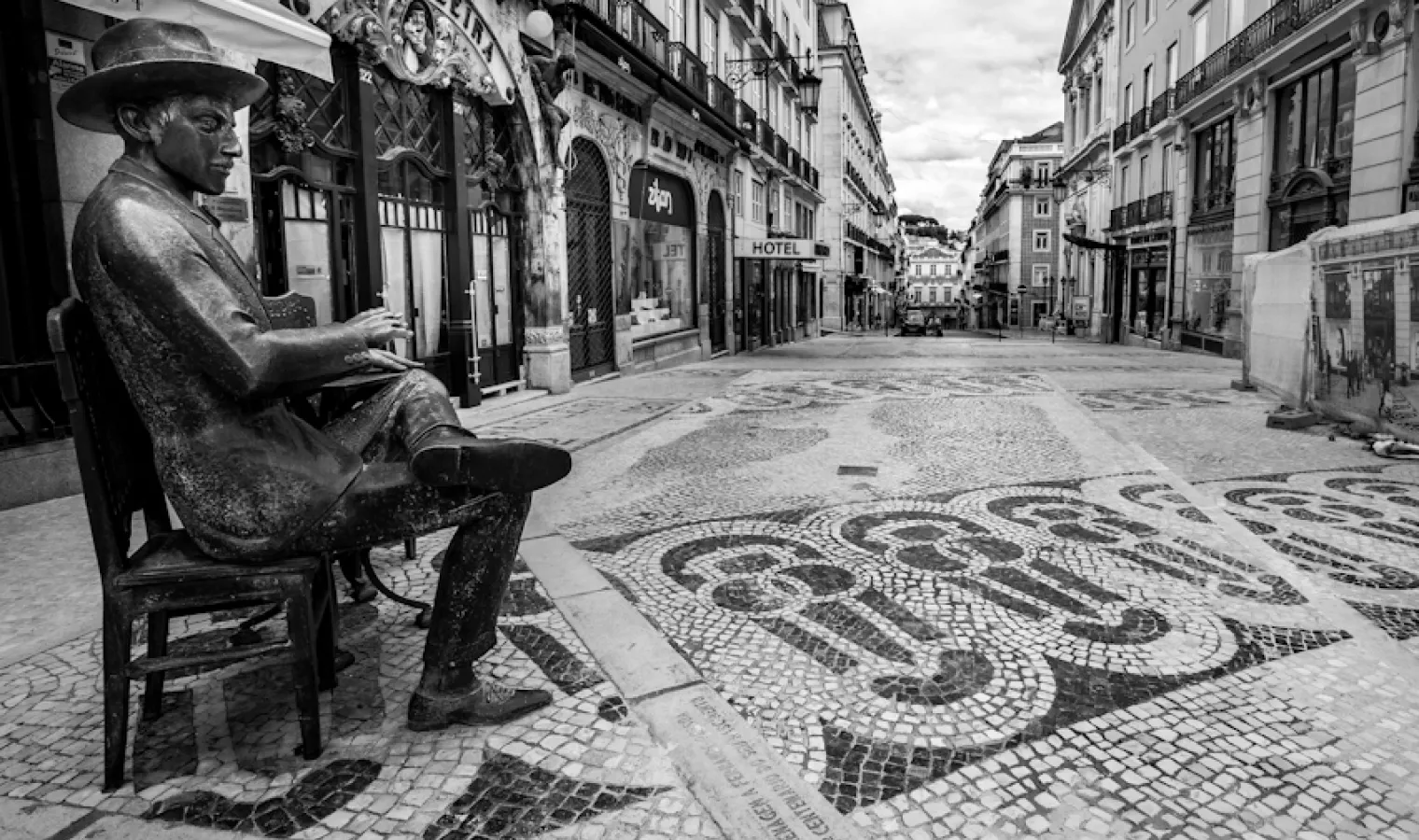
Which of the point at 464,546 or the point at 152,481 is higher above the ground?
the point at 152,481

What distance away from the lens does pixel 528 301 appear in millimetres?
12148

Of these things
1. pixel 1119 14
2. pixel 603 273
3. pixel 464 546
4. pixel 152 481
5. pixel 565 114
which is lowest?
pixel 464 546

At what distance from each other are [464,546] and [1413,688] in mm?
3092

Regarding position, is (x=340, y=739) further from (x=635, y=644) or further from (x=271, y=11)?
(x=271, y=11)

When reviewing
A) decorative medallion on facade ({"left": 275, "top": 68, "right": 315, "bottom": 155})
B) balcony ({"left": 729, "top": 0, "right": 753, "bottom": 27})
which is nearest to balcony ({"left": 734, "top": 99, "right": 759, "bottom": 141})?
balcony ({"left": 729, "top": 0, "right": 753, "bottom": 27})

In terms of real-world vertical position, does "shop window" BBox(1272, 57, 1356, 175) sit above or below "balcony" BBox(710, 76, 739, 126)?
below

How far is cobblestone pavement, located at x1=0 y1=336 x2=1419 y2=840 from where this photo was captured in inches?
90.1

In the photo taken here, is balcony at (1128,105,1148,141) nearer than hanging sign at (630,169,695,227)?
No

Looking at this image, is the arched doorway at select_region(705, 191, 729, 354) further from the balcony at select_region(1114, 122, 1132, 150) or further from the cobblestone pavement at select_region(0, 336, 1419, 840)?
the balcony at select_region(1114, 122, 1132, 150)

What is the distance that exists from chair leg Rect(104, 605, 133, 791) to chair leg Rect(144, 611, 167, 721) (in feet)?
0.54

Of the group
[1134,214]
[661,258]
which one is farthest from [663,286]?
[1134,214]

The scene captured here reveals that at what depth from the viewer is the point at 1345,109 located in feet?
53.9

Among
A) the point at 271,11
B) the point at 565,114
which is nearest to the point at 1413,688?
the point at 271,11

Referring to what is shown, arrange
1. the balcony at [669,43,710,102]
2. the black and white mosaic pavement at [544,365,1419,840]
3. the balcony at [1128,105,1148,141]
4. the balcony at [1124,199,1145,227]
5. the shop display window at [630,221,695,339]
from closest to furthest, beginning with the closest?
the black and white mosaic pavement at [544,365,1419,840], the shop display window at [630,221,695,339], the balcony at [669,43,710,102], the balcony at [1128,105,1148,141], the balcony at [1124,199,1145,227]
